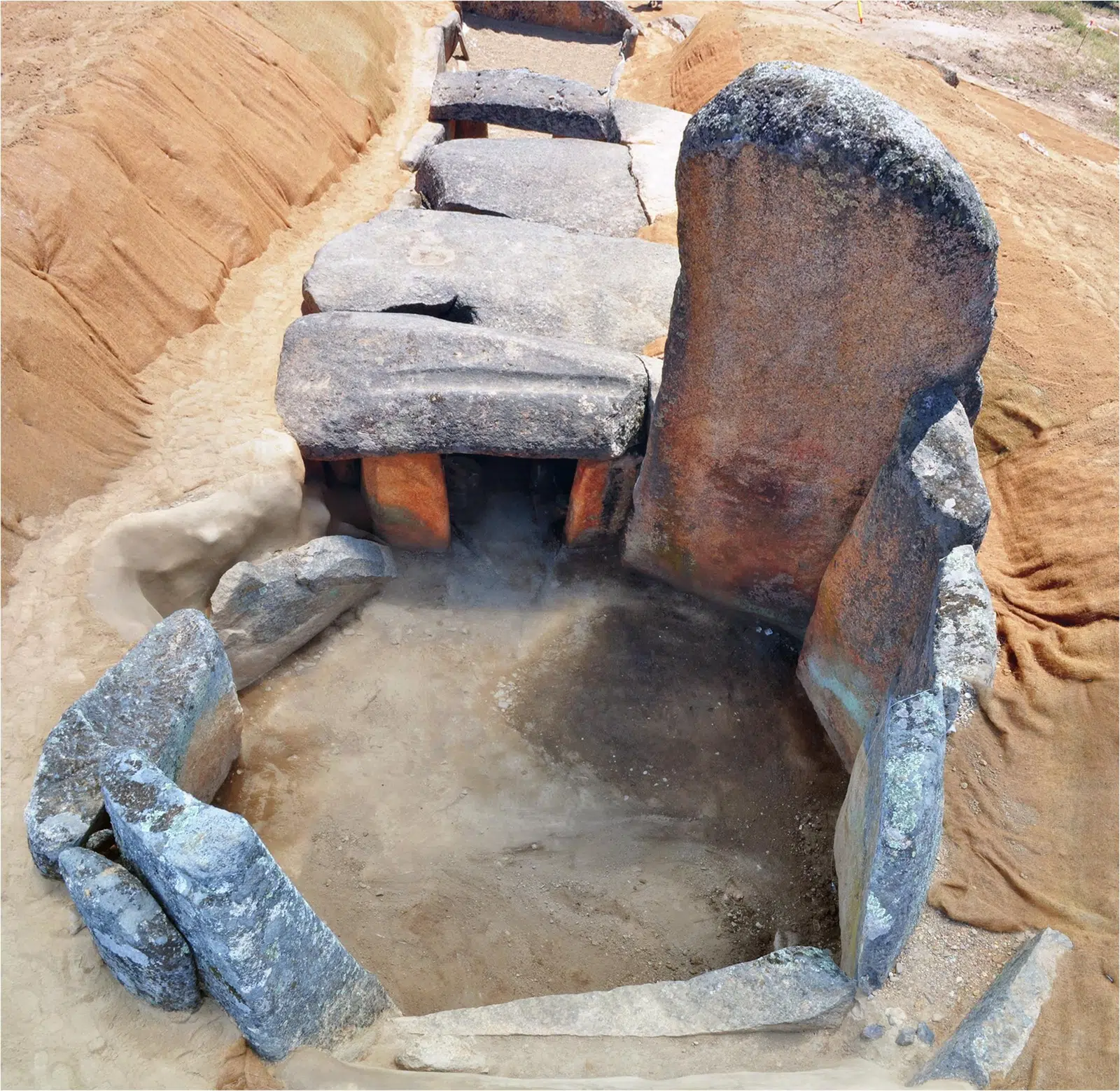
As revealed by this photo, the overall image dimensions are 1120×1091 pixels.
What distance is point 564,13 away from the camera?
9.45 metres

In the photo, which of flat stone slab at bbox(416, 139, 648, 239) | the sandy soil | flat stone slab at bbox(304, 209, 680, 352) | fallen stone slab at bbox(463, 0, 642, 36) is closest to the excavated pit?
the sandy soil

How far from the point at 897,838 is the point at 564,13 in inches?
369

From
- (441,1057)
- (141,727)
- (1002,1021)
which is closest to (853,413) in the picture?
(1002,1021)

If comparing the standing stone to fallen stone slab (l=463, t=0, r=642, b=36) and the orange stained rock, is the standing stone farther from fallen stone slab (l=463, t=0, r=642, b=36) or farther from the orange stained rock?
fallen stone slab (l=463, t=0, r=642, b=36)

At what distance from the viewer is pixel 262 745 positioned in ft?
11.9

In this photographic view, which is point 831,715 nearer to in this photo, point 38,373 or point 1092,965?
point 1092,965

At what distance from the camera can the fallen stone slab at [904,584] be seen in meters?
2.85

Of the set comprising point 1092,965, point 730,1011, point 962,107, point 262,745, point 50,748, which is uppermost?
point 962,107

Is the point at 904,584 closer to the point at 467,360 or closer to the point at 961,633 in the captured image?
the point at 961,633

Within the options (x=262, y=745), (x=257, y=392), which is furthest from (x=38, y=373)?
(x=262, y=745)

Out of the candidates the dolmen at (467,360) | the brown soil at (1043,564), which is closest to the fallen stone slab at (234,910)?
the brown soil at (1043,564)

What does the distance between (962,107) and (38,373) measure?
25.8 feet

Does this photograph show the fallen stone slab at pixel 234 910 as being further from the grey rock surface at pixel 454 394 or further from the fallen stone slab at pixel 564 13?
the fallen stone slab at pixel 564 13

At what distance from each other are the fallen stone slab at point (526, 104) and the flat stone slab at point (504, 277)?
2.16 meters
